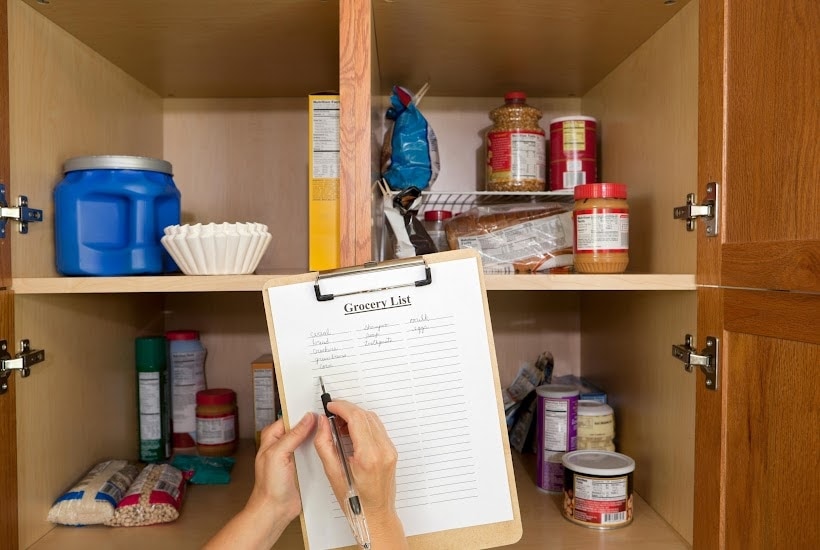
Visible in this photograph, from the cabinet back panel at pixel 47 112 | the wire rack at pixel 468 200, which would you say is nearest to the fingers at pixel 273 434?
the cabinet back panel at pixel 47 112

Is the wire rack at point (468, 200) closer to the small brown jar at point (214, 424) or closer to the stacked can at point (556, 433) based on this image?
the stacked can at point (556, 433)

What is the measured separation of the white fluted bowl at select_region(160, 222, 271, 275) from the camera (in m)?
0.94

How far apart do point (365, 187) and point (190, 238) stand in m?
0.26

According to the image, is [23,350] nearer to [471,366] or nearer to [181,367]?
[181,367]

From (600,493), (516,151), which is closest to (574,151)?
(516,151)

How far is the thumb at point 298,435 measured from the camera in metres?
0.79

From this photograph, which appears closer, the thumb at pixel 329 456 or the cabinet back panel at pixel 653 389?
the thumb at pixel 329 456

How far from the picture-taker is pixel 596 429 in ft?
3.97

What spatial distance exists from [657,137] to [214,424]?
1.01 meters

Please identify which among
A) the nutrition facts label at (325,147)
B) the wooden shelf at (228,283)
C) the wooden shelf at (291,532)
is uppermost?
the nutrition facts label at (325,147)

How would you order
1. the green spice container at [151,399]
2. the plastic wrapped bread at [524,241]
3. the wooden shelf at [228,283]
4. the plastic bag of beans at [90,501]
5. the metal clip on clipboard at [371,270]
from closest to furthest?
the metal clip on clipboard at [371,270]
the wooden shelf at [228,283]
the plastic bag of beans at [90,501]
the plastic wrapped bread at [524,241]
the green spice container at [151,399]

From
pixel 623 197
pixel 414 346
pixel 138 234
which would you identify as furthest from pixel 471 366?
pixel 138 234

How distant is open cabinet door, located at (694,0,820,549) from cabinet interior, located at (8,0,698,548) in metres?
0.10

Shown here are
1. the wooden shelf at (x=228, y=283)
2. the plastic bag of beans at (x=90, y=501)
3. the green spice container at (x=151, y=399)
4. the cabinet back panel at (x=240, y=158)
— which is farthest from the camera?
the cabinet back panel at (x=240, y=158)
